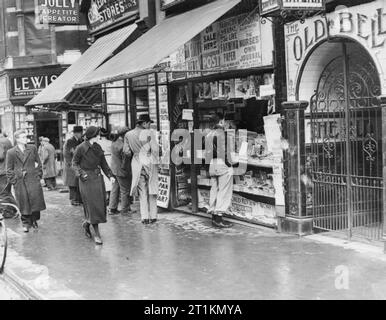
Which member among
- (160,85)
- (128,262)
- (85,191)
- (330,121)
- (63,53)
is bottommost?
(128,262)

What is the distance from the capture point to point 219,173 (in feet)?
31.2

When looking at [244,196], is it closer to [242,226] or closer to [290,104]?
[242,226]

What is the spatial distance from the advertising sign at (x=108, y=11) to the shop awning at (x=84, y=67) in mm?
307

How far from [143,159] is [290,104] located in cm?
305

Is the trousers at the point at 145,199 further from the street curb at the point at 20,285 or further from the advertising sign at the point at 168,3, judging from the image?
the advertising sign at the point at 168,3

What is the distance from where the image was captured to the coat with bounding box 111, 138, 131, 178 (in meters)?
11.8

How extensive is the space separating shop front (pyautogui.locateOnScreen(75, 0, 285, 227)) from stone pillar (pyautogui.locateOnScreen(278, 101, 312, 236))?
220mm

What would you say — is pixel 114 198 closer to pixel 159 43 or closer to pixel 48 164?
pixel 159 43

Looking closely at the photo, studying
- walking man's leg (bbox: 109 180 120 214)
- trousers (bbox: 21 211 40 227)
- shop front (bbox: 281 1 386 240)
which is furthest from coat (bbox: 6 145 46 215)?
shop front (bbox: 281 1 386 240)

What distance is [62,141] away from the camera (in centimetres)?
1986

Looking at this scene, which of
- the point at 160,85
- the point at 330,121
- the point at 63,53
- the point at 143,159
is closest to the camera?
the point at 330,121

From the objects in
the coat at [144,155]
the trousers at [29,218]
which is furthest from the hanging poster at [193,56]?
the trousers at [29,218]
